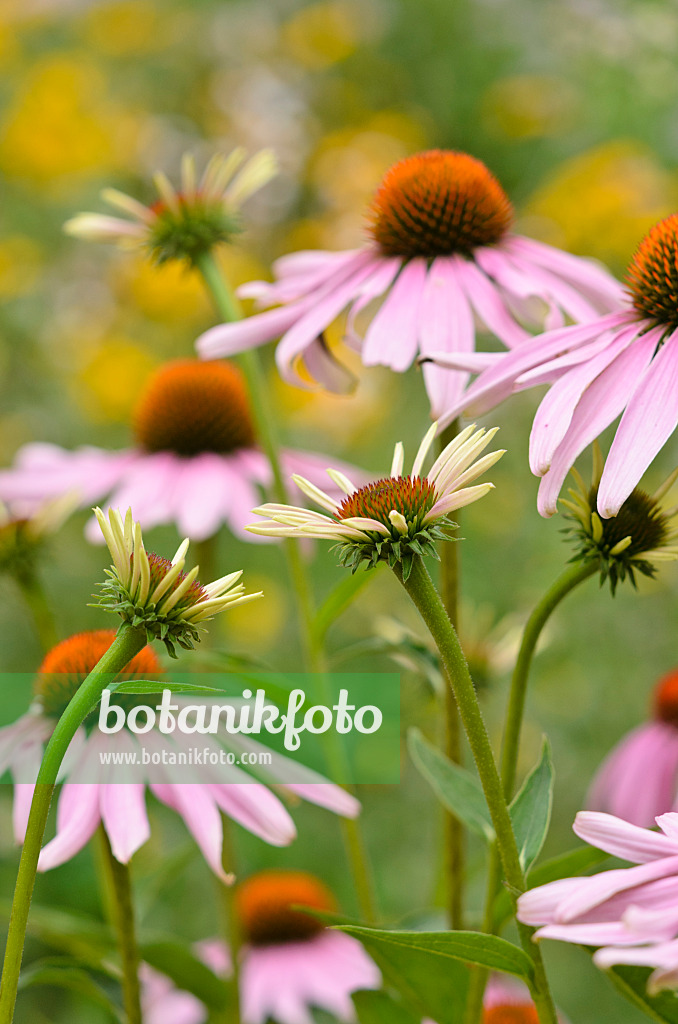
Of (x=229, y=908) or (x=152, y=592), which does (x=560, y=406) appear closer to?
(x=152, y=592)

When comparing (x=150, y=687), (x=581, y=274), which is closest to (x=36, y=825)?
(x=150, y=687)

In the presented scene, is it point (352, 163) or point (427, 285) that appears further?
point (352, 163)

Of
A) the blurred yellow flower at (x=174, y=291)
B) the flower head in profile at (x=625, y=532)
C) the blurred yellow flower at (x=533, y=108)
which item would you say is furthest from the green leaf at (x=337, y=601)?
the blurred yellow flower at (x=533, y=108)

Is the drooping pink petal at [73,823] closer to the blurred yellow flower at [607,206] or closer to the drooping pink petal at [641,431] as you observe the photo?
the drooping pink petal at [641,431]

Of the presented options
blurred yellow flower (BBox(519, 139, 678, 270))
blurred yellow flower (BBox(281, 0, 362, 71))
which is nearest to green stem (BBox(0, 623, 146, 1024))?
blurred yellow flower (BBox(519, 139, 678, 270))

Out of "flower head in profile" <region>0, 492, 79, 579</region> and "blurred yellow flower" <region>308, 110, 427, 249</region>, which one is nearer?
"flower head in profile" <region>0, 492, 79, 579</region>

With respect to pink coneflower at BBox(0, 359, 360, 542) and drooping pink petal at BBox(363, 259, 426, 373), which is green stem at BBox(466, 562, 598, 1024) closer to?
drooping pink petal at BBox(363, 259, 426, 373)
